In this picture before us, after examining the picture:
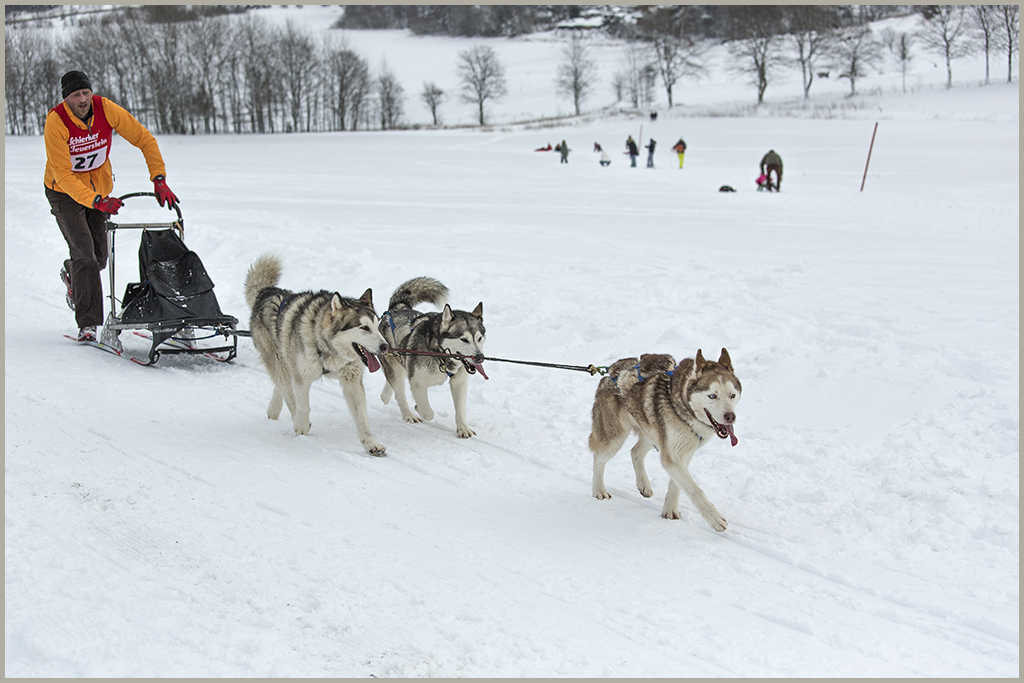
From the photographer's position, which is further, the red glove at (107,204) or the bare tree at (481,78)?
the bare tree at (481,78)

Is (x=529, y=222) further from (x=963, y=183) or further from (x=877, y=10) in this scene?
(x=877, y=10)

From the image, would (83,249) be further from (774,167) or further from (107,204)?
(774,167)

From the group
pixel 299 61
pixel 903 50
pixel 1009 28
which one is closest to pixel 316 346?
pixel 1009 28

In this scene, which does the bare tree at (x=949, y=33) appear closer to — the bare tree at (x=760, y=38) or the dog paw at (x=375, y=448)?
the bare tree at (x=760, y=38)

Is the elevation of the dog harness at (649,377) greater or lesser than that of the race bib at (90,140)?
lesser

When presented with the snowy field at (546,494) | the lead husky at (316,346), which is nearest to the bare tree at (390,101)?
the snowy field at (546,494)

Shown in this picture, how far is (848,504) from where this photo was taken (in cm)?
404

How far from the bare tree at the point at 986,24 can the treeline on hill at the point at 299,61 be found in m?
0.12

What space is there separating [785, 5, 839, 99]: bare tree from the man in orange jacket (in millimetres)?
62404

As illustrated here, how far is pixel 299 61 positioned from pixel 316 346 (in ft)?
221

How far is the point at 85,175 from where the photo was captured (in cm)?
662

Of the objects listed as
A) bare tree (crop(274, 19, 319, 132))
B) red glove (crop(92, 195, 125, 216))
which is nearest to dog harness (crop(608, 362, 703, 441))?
red glove (crop(92, 195, 125, 216))

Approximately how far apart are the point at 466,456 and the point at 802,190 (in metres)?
17.1

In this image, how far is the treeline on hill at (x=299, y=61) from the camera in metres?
54.1
